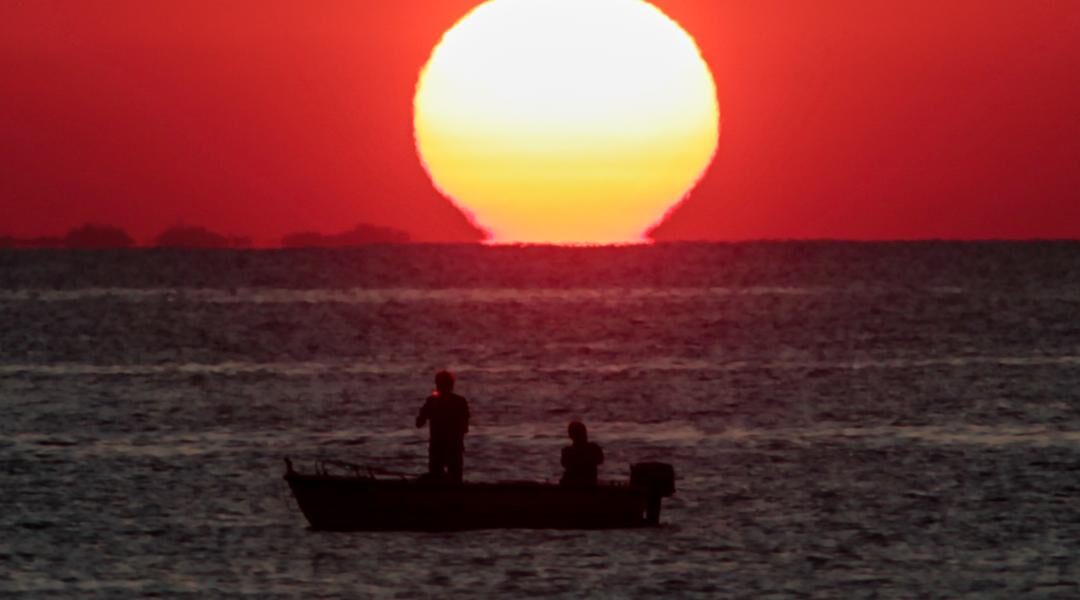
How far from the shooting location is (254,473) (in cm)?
4712

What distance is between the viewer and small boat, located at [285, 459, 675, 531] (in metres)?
35.9

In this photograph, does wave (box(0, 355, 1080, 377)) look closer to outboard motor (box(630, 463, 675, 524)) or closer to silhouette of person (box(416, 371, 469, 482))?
outboard motor (box(630, 463, 675, 524))

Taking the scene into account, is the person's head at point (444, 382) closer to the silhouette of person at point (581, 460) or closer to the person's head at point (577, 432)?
the person's head at point (577, 432)

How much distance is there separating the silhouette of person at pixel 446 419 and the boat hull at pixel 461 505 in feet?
1.64

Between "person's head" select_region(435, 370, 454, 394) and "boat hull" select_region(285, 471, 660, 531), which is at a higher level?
"person's head" select_region(435, 370, 454, 394)

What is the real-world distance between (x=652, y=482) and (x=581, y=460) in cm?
141

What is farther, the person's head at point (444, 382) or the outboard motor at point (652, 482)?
the outboard motor at point (652, 482)

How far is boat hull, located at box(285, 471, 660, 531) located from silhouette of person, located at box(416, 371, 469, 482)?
1.64 ft

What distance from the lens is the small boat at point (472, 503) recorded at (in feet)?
118

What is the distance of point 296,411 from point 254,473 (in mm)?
17593

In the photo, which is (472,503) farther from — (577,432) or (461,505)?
(577,432)

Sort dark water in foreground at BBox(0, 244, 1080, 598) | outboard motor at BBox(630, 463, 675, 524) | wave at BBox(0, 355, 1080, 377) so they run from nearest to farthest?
1. dark water in foreground at BBox(0, 244, 1080, 598)
2. outboard motor at BBox(630, 463, 675, 524)
3. wave at BBox(0, 355, 1080, 377)

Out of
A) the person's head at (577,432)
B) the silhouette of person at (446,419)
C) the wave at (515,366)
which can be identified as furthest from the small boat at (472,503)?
the wave at (515,366)

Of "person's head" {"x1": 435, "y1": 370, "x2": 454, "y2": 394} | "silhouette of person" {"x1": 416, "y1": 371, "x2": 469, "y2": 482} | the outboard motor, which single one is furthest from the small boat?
"person's head" {"x1": 435, "y1": 370, "x2": 454, "y2": 394}
